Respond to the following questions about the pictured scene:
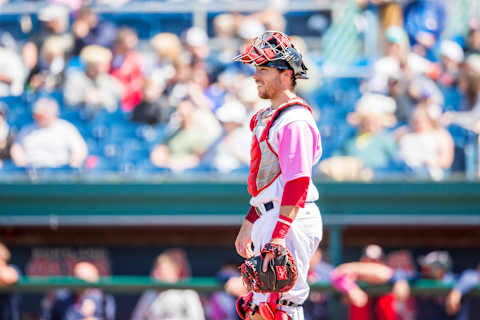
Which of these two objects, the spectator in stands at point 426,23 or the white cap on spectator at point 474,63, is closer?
the white cap on spectator at point 474,63

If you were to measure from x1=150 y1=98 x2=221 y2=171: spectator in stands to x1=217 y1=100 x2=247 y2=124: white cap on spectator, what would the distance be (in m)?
0.14

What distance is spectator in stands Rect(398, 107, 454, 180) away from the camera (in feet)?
22.1

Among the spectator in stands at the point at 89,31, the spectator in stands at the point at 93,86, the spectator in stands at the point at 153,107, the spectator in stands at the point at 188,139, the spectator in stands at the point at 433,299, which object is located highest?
the spectator in stands at the point at 89,31

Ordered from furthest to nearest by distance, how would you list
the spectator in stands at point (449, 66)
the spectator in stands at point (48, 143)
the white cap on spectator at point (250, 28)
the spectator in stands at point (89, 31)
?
the spectator in stands at point (89, 31)
the white cap on spectator at point (250, 28)
the spectator in stands at point (449, 66)
the spectator in stands at point (48, 143)

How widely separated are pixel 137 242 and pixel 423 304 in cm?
285

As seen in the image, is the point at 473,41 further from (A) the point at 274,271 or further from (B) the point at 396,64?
(A) the point at 274,271

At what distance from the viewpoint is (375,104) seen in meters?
7.16

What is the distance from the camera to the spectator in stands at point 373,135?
684 cm

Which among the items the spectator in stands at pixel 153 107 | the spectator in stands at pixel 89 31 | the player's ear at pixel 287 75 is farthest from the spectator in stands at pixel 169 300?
the player's ear at pixel 287 75

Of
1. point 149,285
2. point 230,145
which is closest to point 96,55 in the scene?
point 230,145

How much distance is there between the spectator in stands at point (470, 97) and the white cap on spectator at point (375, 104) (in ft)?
1.68

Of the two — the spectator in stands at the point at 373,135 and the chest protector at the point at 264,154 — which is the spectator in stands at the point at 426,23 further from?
the chest protector at the point at 264,154

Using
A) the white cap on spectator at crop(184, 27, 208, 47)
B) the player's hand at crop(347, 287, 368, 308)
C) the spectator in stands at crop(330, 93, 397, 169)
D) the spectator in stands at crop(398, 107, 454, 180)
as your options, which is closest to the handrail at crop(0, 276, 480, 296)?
the player's hand at crop(347, 287, 368, 308)

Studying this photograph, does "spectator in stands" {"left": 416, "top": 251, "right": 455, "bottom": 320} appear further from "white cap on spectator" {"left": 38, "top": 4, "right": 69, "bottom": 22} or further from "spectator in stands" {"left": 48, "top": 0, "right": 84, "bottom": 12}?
"spectator in stands" {"left": 48, "top": 0, "right": 84, "bottom": 12}
